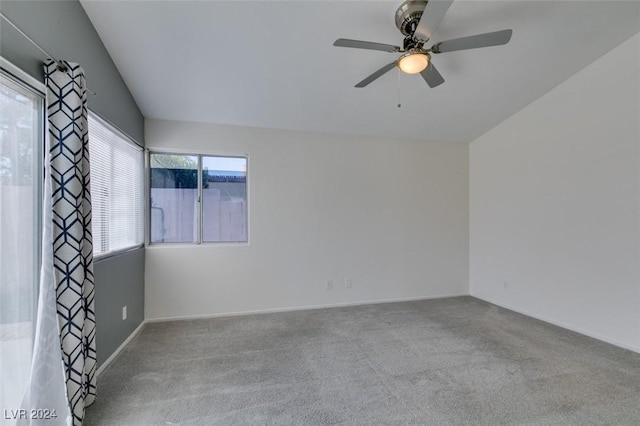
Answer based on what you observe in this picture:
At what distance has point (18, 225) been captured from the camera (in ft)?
4.81

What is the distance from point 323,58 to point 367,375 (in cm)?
274

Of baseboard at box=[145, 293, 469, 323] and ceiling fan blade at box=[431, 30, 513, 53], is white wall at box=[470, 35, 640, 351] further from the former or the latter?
ceiling fan blade at box=[431, 30, 513, 53]

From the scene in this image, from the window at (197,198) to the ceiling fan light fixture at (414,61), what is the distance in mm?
2378

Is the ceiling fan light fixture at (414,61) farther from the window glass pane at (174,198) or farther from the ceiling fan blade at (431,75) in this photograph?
the window glass pane at (174,198)

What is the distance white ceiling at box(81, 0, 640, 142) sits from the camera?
2148 mm

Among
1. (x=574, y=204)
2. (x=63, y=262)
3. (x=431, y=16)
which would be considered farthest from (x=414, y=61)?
(x=574, y=204)

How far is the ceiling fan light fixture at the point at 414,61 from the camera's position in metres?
1.89

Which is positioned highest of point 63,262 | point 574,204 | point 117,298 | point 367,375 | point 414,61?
point 414,61

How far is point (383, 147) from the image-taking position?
4.11 m

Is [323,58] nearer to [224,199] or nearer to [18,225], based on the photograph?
[224,199]

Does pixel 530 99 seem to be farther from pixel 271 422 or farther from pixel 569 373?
pixel 271 422

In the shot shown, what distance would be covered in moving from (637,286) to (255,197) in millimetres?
3998

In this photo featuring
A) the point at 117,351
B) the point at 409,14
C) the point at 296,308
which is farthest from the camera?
the point at 296,308

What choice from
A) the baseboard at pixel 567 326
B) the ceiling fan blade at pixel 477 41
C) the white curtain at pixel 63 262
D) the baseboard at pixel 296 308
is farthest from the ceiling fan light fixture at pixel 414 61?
the baseboard at pixel 567 326
